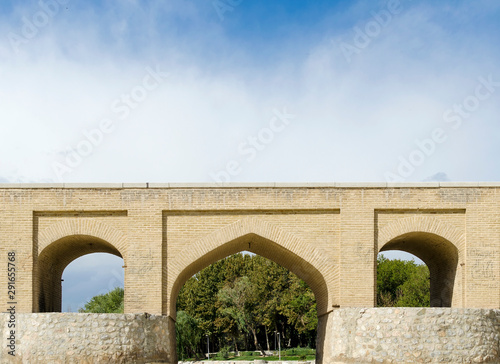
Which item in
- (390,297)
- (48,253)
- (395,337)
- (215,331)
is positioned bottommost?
(215,331)

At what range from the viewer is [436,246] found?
1561cm

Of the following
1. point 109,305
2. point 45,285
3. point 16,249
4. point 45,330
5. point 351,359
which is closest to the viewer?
point 45,330

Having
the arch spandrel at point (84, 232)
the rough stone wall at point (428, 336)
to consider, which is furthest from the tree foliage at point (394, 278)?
the arch spandrel at point (84, 232)

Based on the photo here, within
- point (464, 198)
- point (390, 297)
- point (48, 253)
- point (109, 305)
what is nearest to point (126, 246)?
point (48, 253)

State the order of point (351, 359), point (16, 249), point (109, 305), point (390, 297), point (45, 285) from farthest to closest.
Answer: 1. point (109, 305)
2. point (390, 297)
3. point (45, 285)
4. point (16, 249)
5. point (351, 359)

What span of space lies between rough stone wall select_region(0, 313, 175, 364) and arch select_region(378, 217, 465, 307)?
248 inches

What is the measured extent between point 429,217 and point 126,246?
23.7ft

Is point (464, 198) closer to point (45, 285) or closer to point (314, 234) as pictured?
point (314, 234)

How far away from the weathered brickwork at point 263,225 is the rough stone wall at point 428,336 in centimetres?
143

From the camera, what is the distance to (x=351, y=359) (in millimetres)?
12945

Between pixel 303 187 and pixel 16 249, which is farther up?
pixel 303 187

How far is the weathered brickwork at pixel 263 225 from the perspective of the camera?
1420 cm

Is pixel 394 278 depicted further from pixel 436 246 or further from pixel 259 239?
pixel 259 239

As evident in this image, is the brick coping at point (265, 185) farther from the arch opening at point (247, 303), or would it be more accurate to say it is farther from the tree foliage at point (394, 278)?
the arch opening at point (247, 303)
